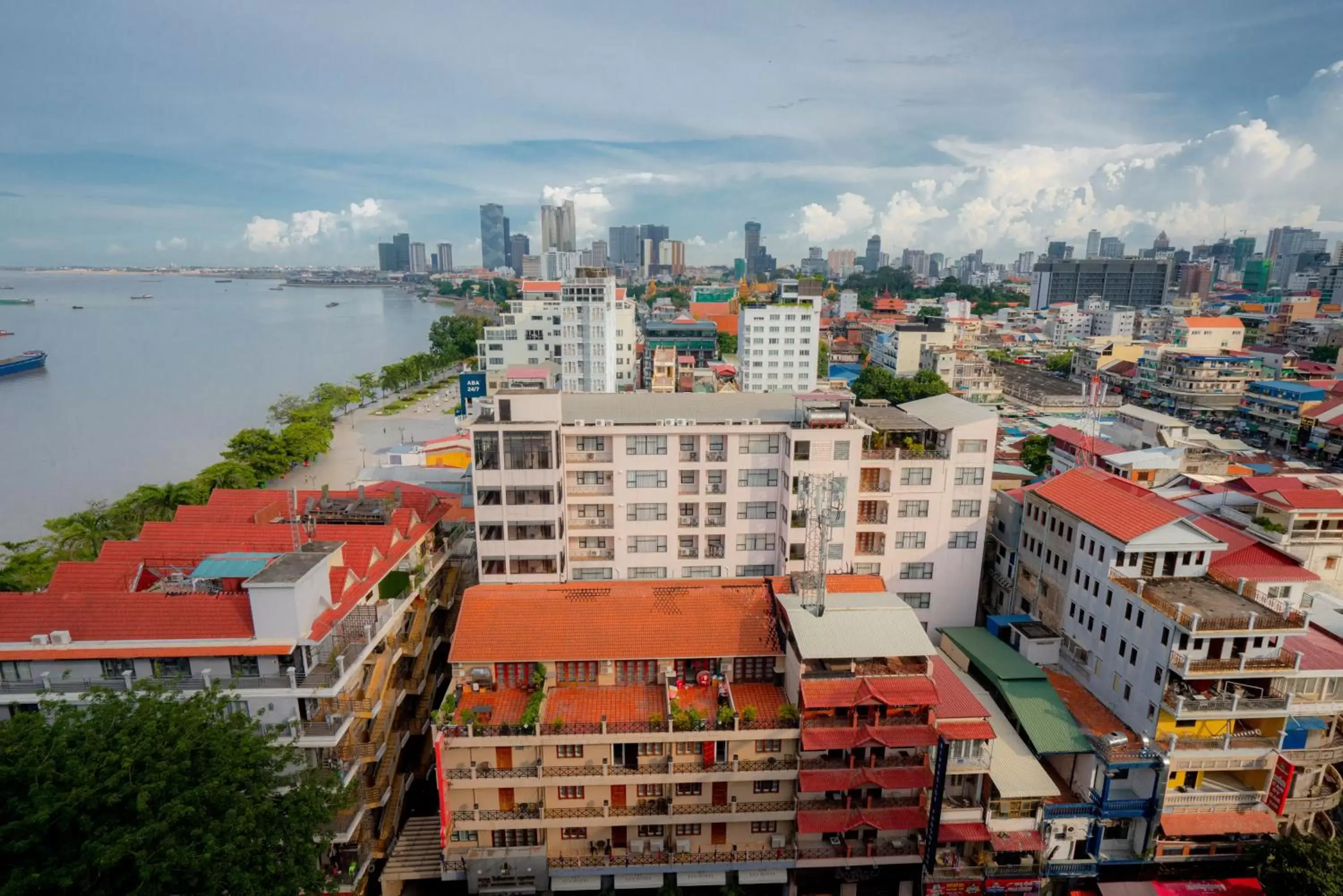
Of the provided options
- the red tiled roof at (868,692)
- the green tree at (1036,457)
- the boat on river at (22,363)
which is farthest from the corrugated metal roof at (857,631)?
the boat on river at (22,363)

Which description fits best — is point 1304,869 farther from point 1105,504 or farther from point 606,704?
point 606,704

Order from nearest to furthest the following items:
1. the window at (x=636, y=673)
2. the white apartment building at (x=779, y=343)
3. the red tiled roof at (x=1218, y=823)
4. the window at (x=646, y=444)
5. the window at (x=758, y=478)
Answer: the red tiled roof at (x=1218, y=823)
the window at (x=636, y=673)
the window at (x=646, y=444)
the window at (x=758, y=478)
the white apartment building at (x=779, y=343)

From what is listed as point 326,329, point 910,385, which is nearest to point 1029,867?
point 910,385

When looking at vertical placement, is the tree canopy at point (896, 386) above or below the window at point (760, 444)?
below

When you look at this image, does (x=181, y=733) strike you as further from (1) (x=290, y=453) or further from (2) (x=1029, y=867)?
(1) (x=290, y=453)

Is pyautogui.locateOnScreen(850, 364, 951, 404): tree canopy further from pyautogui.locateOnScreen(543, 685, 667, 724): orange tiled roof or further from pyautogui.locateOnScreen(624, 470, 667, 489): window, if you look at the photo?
pyautogui.locateOnScreen(543, 685, 667, 724): orange tiled roof

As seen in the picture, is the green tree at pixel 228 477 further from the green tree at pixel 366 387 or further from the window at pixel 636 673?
the green tree at pixel 366 387
